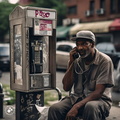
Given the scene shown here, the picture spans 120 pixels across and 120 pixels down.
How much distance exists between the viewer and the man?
12.6 feet

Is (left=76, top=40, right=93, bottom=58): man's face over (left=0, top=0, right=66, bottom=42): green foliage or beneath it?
beneath

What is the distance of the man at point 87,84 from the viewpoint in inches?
151

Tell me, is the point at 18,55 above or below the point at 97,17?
below

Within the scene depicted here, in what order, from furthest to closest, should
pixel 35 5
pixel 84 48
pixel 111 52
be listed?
pixel 35 5 < pixel 111 52 < pixel 84 48

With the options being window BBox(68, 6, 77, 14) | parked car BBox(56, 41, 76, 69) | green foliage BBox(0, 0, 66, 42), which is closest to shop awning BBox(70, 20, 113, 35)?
window BBox(68, 6, 77, 14)

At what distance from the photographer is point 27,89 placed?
5.38 metres

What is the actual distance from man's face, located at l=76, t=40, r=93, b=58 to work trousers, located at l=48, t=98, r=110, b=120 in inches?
23.8

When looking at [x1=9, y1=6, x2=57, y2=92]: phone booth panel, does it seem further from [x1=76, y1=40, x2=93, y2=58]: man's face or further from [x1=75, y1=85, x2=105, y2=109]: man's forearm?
[x1=75, y1=85, x2=105, y2=109]: man's forearm

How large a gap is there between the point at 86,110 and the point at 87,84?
46cm

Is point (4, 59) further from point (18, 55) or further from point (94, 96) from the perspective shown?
point (94, 96)

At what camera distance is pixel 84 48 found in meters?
4.03

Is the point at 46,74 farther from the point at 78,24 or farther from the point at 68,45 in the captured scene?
the point at 78,24

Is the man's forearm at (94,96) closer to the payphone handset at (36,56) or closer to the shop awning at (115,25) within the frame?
the payphone handset at (36,56)

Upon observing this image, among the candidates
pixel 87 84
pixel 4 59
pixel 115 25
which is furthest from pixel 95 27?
pixel 87 84
